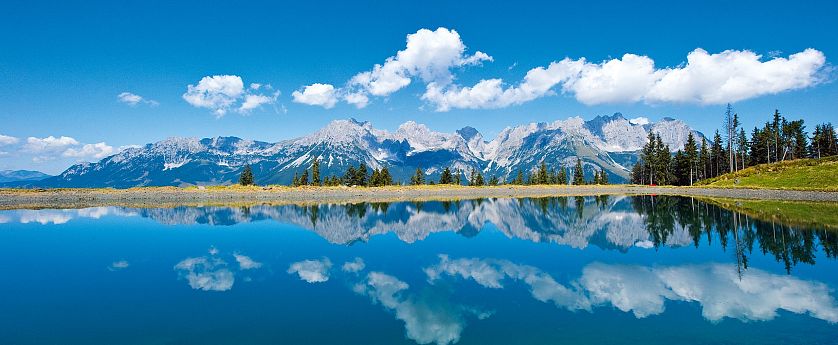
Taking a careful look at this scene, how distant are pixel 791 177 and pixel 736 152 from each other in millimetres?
62048

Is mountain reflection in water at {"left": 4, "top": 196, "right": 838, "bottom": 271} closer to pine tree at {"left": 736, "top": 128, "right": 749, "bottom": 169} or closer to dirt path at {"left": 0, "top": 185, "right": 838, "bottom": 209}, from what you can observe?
dirt path at {"left": 0, "top": 185, "right": 838, "bottom": 209}

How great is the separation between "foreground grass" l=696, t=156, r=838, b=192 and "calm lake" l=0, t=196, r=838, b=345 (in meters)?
57.9

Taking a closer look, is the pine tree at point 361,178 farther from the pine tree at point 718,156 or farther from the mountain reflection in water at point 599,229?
the pine tree at point 718,156

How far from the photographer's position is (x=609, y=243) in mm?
32844

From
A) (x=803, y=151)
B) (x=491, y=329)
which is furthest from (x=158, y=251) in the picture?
(x=803, y=151)

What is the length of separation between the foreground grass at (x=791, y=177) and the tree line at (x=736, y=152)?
14.8 metres

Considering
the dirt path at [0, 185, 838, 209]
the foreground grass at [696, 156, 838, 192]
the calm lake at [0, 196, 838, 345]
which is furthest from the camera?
the dirt path at [0, 185, 838, 209]

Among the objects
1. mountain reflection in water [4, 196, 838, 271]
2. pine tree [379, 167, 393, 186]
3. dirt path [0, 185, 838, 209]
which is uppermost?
pine tree [379, 167, 393, 186]

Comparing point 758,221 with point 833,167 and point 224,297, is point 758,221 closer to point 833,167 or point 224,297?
point 224,297

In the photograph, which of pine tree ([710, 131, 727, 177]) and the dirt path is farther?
pine tree ([710, 131, 727, 177])

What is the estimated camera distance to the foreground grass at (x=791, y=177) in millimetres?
79812

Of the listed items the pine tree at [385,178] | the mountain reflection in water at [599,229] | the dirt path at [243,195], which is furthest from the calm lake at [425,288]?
the pine tree at [385,178]

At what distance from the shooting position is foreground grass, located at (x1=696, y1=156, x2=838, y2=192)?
262 ft

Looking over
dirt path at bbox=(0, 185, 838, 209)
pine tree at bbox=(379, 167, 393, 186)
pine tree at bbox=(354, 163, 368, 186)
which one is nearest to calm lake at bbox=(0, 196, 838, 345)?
dirt path at bbox=(0, 185, 838, 209)
